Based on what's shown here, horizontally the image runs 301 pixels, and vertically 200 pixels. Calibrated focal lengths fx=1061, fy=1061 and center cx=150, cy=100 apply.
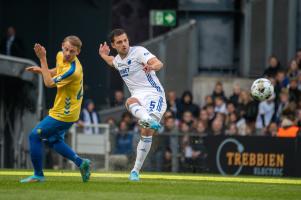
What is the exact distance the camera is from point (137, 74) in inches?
625

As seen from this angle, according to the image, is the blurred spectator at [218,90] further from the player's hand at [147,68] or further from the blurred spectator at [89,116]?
the player's hand at [147,68]

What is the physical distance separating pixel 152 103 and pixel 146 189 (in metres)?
1.93

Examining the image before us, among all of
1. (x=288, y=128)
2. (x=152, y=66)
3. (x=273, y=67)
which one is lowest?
(x=288, y=128)

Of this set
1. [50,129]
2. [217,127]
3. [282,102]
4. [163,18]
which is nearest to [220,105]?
[217,127]

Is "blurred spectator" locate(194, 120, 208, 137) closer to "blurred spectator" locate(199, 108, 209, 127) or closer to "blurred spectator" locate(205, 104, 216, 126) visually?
"blurred spectator" locate(199, 108, 209, 127)

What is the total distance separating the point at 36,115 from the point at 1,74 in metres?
1.25

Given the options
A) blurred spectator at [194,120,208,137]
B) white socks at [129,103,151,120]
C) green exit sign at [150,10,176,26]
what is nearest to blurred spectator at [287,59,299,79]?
blurred spectator at [194,120,208,137]

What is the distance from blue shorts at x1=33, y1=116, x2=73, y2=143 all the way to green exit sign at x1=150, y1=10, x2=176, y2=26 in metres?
11.8

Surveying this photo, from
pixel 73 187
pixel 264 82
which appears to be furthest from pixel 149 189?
pixel 264 82

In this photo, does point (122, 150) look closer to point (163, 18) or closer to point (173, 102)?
point (173, 102)

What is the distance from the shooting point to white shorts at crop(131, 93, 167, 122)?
15670 mm

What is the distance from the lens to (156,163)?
22531mm

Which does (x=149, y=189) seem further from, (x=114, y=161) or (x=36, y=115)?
(x=36, y=115)

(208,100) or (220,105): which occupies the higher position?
(208,100)
